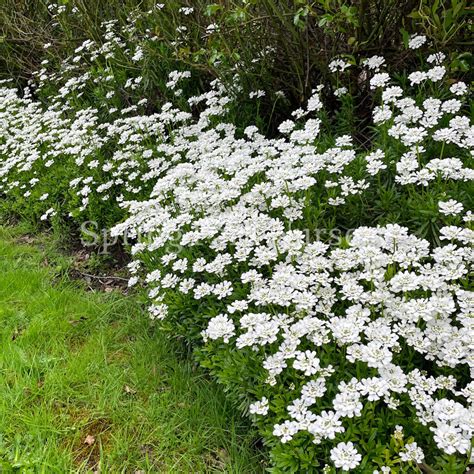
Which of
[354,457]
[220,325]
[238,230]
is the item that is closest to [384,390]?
[354,457]

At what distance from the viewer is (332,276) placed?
2.88m

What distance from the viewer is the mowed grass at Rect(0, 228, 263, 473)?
2879mm

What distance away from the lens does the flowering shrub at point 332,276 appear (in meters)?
2.15

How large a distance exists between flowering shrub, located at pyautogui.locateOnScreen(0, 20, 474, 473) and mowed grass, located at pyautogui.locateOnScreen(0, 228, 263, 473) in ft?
1.08

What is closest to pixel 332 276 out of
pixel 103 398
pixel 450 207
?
pixel 450 207

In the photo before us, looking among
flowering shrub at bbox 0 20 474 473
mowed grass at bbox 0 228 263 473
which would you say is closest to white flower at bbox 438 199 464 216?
flowering shrub at bbox 0 20 474 473

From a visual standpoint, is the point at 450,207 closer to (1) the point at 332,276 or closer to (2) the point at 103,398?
(1) the point at 332,276

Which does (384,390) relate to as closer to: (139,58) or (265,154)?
(265,154)

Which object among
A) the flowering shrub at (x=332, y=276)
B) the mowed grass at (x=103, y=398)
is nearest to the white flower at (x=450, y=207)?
the flowering shrub at (x=332, y=276)

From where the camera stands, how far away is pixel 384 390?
208 cm

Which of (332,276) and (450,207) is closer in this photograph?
(450,207)

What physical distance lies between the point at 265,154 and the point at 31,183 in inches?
126

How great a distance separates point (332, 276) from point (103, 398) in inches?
68.7

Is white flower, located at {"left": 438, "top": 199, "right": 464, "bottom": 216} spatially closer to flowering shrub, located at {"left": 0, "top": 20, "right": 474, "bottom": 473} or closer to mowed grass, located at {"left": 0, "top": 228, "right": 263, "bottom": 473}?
flowering shrub, located at {"left": 0, "top": 20, "right": 474, "bottom": 473}
